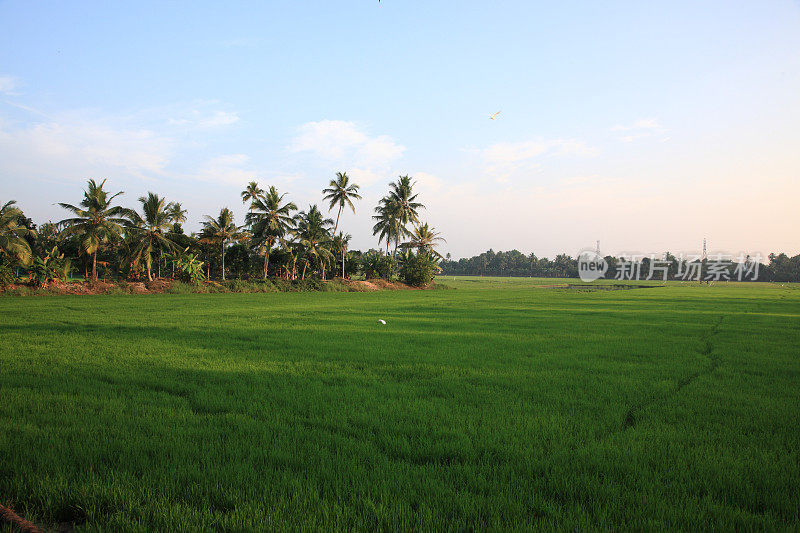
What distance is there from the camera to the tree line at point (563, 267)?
11212 centimetres

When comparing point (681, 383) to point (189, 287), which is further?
point (189, 287)

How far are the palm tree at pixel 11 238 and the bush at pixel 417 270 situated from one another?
3418 centimetres

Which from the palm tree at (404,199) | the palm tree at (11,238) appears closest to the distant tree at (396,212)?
the palm tree at (404,199)

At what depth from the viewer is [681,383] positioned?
666 centimetres

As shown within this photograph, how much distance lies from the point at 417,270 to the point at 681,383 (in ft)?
140

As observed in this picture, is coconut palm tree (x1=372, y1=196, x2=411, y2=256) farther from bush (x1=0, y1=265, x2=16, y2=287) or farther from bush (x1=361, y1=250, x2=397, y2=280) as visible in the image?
bush (x1=0, y1=265, x2=16, y2=287)

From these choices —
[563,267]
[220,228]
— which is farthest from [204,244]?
[563,267]

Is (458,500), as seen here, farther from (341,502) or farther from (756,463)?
(756,463)

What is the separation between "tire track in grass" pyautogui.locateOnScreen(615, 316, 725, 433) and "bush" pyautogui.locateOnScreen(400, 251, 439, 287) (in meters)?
37.8

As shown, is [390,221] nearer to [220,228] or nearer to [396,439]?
[220,228]

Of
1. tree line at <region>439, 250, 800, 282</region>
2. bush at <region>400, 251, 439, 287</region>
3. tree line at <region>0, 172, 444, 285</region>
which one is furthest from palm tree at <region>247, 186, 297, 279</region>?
tree line at <region>439, 250, 800, 282</region>

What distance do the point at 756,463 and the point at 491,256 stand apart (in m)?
145

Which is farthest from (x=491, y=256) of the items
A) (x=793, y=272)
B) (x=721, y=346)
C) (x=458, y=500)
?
(x=458, y=500)

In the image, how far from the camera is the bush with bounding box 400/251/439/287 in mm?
49312
